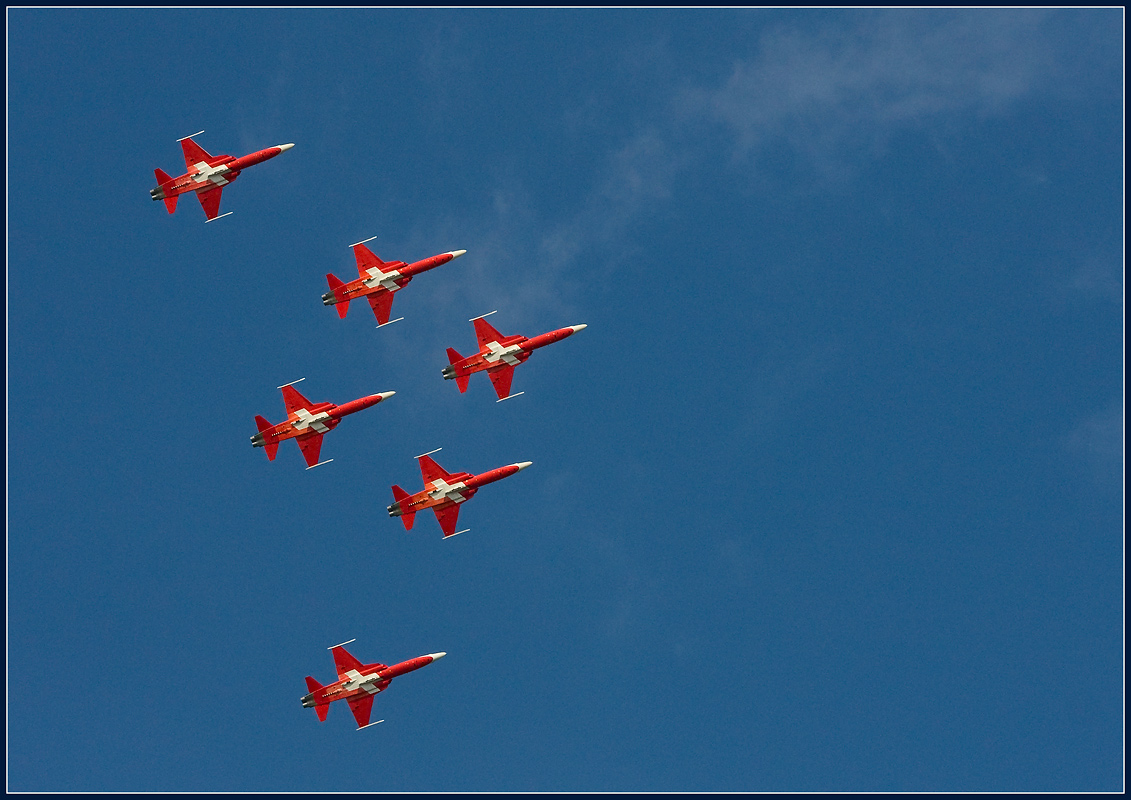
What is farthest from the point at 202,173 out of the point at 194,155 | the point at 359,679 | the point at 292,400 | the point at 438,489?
the point at 359,679

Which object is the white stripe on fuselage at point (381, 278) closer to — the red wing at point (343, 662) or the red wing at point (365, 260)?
the red wing at point (365, 260)

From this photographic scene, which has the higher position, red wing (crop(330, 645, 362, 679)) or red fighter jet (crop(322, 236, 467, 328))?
red fighter jet (crop(322, 236, 467, 328))

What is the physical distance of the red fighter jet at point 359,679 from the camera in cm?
19125

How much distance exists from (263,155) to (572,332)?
104 ft

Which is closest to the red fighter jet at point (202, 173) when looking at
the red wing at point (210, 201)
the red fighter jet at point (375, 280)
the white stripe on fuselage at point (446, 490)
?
the red wing at point (210, 201)

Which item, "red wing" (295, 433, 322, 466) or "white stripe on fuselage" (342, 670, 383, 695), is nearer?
"white stripe on fuselage" (342, 670, 383, 695)

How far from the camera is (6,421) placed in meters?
198

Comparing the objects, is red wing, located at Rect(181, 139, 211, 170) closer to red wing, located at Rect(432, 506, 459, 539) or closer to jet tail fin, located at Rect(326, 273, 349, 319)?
jet tail fin, located at Rect(326, 273, 349, 319)

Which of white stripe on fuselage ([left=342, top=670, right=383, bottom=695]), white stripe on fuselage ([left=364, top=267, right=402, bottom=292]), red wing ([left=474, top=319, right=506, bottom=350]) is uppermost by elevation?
white stripe on fuselage ([left=364, top=267, right=402, bottom=292])

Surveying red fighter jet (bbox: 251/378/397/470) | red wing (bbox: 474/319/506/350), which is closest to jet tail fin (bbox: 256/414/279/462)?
red fighter jet (bbox: 251/378/397/470)

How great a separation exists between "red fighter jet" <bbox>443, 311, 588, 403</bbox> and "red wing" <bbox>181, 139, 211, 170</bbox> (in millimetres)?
27874

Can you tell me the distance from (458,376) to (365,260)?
13.3 metres

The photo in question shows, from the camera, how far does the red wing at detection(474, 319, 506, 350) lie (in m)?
194

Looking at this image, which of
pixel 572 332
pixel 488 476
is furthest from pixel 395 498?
pixel 572 332
